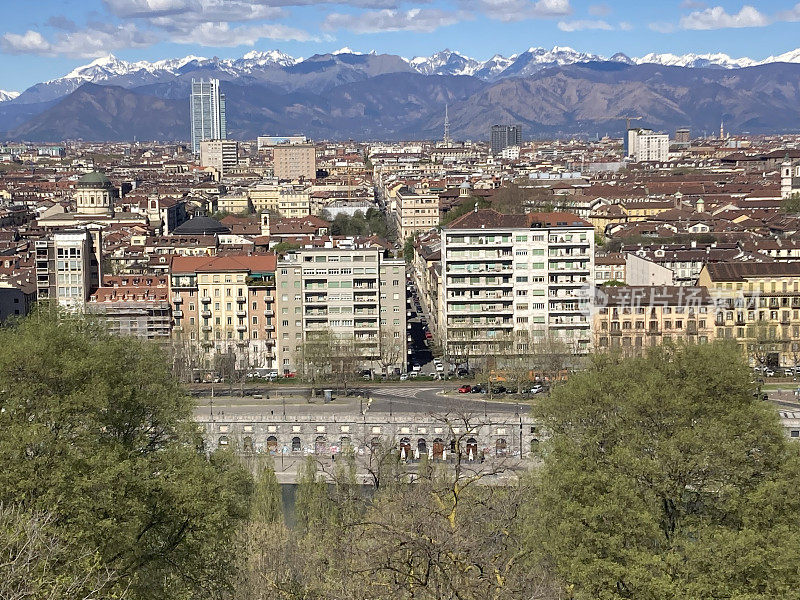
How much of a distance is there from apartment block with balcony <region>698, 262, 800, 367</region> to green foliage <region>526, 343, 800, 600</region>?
16569mm

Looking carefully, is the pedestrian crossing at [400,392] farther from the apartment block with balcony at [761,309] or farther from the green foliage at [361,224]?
the green foliage at [361,224]

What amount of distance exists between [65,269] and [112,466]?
22435 mm

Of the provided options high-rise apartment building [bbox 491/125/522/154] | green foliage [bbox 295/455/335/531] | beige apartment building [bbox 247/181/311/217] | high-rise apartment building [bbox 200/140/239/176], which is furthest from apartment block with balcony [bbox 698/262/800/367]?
high-rise apartment building [bbox 491/125/522/154]

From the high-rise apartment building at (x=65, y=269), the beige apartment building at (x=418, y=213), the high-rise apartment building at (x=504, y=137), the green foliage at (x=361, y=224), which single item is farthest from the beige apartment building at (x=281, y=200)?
the high-rise apartment building at (x=504, y=137)

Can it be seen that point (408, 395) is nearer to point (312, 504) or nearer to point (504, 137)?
point (312, 504)

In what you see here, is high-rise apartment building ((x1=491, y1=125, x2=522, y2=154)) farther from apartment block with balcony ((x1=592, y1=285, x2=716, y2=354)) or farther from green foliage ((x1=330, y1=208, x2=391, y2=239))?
apartment block with balcony ((x1=592, y1=285, x2=716, y2=354))

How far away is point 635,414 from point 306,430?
1186 centimetres

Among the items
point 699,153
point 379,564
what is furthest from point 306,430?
point 699,153

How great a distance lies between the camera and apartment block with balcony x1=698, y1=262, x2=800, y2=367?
31328mm

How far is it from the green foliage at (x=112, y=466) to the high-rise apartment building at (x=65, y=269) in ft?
62.6

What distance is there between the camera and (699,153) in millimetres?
120562

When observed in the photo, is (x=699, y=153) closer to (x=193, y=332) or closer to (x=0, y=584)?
(x=193, y=332)

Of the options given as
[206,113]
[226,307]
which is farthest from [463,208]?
[206,113]

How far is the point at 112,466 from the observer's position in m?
12.2
